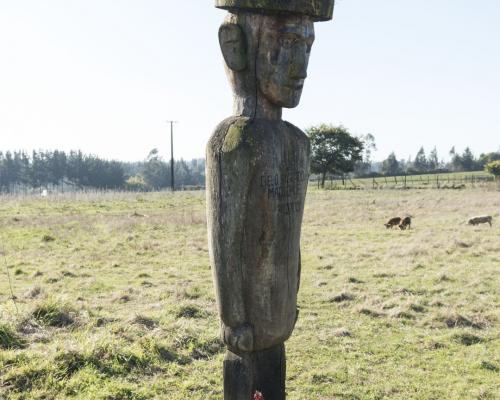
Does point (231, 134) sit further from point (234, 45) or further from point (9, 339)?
point (9, 339)

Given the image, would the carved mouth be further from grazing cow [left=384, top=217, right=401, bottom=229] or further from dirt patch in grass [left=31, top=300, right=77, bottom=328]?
grazing cow [left=384, top=217, right=401, bottom=229]

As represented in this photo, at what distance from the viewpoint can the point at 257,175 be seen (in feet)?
9.36

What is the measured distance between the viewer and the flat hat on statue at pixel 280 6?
2811mm

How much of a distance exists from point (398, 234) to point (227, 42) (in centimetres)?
1406

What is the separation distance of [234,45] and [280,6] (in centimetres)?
35

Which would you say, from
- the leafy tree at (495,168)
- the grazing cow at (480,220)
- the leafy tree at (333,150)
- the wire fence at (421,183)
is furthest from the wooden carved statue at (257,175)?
the leafy tree at (495,168)

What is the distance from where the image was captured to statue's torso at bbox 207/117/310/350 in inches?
113

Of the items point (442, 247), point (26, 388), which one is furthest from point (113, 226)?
point (26, 388)

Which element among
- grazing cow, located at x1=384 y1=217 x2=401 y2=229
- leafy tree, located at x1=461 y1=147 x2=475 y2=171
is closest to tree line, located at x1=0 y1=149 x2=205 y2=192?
leafy tree, located at x1=461 y1=147 x2=475 y2=171

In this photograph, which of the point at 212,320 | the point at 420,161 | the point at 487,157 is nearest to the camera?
the point at 212,320

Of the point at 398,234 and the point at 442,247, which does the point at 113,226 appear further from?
the point at 442,247

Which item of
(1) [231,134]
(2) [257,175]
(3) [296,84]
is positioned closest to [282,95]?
(3) [296,84]

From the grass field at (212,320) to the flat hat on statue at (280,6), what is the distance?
12.9ft

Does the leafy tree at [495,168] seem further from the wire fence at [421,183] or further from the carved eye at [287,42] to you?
the carved eye at [287,42]
